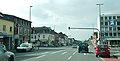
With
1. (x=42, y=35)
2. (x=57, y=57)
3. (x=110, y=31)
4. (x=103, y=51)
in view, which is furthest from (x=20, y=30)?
(x=110, y=31)

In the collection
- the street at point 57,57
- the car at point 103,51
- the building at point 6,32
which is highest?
the building at point 6,32

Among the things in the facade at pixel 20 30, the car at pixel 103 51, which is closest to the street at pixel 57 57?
the car at pixel 103 51

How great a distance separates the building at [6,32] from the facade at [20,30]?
4.83 m

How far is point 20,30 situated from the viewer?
2758 inches

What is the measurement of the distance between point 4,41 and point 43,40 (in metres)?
67.5

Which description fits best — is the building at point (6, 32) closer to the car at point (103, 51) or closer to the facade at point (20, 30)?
the facade at point (20, 30)

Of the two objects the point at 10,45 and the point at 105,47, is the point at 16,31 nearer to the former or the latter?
the point at 10,45

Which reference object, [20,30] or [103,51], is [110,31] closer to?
[20,30]

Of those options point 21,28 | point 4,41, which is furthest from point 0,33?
point 21,28

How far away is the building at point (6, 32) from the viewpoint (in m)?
51.3

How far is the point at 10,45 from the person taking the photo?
188ft

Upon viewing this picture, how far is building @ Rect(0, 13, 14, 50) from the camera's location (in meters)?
51.3

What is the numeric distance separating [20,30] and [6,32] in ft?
53.5

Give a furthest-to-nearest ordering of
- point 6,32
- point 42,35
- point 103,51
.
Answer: point 42,35 < point 6,32 < point 103,51
